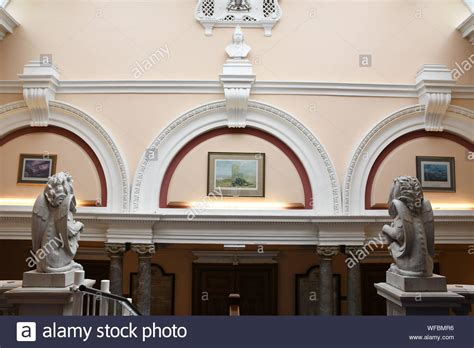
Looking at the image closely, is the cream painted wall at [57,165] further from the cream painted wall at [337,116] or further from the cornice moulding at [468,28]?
the cornice moulding at [468,28]

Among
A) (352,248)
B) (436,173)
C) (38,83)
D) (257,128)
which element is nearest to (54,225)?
(38,83)

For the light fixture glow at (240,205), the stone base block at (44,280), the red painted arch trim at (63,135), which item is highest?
the red painted arch trim at (63,135)

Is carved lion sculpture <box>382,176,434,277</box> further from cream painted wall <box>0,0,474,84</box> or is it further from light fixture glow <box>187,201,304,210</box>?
cream painted wall <box>0,0,474,84</box>

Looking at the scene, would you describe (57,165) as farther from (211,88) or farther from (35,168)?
(211,88)

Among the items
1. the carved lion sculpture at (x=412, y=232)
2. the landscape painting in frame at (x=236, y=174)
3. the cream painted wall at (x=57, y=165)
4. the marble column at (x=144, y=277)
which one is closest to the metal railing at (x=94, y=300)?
the marble column at (x=144, y=277)

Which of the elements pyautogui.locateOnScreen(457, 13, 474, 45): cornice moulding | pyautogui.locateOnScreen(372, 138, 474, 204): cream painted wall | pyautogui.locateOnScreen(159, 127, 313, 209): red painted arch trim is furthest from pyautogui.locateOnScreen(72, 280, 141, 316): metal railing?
pyautogui.locateOnScreen(457, 13, 474, 45): cornice moulding

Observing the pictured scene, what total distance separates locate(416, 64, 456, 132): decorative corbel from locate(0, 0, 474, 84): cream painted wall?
13.3 inches

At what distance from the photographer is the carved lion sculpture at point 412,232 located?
4.66m

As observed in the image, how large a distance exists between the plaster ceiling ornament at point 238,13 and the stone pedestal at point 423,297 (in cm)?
→ 613

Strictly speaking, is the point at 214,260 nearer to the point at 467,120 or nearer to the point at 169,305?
the point at 169,305

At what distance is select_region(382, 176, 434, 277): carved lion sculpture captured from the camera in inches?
183

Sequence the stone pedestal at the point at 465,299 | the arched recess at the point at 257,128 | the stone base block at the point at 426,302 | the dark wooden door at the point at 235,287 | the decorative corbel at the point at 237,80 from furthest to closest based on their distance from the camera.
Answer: the dark wooden door at the point at 235,287, the arched recess at the point at 257,128, the decorative corbel at the point at 237,80, the stone pedestal at the point at 465,299, the stone base block at the point at 426,302

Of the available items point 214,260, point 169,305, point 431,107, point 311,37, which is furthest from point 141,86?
point 431,107

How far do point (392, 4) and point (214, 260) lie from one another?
666 centimetres
